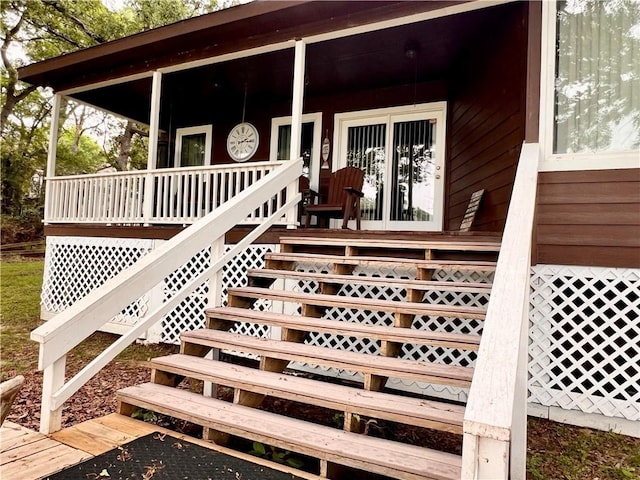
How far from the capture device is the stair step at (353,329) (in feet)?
7.54

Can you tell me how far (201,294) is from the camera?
480 centimetres

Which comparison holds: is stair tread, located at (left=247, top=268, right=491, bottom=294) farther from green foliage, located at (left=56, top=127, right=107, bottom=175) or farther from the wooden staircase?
green foliage, located at (left=56, top=127, right=107, bottom=175)

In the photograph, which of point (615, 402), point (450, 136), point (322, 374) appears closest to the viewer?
point (615, 402)

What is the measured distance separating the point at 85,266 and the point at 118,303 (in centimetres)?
396

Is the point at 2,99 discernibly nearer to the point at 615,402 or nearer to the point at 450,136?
the point at 450,136

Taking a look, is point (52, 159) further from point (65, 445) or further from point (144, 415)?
point (65, 445)

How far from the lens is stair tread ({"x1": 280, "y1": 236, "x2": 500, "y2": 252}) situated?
306 cm

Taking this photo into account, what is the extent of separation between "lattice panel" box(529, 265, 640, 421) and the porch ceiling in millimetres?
2669

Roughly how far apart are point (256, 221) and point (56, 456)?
2865 mm

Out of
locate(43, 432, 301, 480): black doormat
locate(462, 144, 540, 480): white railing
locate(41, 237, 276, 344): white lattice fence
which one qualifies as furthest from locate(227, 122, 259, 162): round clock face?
locate(43, 432, 301, 480): black doormat

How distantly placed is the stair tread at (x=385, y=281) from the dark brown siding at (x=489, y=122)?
137cm

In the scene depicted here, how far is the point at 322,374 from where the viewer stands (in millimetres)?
3771

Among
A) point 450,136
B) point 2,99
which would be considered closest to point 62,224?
point 450,136

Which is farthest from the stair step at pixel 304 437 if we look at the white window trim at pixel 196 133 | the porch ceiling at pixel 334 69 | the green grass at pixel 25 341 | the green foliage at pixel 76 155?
the green foliage at pixel 76 155
